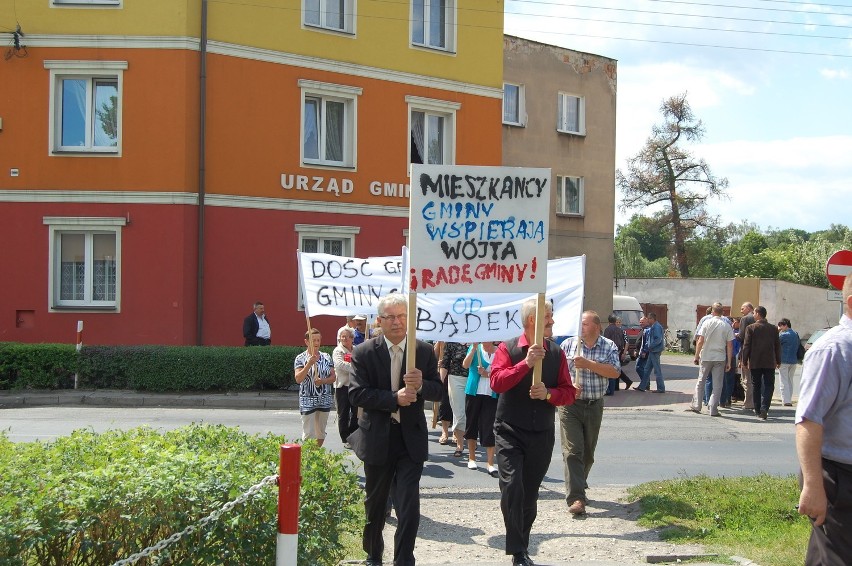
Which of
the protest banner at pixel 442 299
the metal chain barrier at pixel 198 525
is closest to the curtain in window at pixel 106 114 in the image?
the protest banner at pixel 442 299

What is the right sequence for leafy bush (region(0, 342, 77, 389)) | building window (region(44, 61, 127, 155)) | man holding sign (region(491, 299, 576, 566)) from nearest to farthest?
man holding sign (region(491, 299, 576, 566))
leafy bush (region(0, 342, 77, 389))
building window (region(44, 61, 127, 155))

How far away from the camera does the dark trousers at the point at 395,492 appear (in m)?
6.55

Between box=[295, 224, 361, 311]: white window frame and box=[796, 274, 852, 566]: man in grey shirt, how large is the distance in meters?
18.4

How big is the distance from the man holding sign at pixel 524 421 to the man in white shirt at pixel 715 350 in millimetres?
10839

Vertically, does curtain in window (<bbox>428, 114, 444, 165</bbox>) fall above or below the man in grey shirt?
above

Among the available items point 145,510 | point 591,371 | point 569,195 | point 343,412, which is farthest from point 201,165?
point 145,510

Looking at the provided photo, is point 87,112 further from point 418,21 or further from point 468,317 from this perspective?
point 468,317

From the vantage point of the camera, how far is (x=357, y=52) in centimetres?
2331

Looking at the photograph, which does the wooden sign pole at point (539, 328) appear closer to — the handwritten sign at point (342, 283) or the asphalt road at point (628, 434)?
the asphalt road at point (628, 434)

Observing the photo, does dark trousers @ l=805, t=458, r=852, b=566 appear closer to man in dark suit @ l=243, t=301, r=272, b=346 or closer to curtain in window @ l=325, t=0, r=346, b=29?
man in dark suit @ l=243, t=301, r=272, b=346

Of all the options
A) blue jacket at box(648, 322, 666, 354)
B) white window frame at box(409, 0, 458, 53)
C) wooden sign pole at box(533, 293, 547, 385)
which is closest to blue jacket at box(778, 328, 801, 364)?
blue jacket at box(648, 322, 666, 354)

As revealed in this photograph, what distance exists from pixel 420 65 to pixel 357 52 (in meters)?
1.83

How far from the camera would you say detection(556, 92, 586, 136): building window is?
3216 centimetres

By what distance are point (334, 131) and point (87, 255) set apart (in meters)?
6.48
